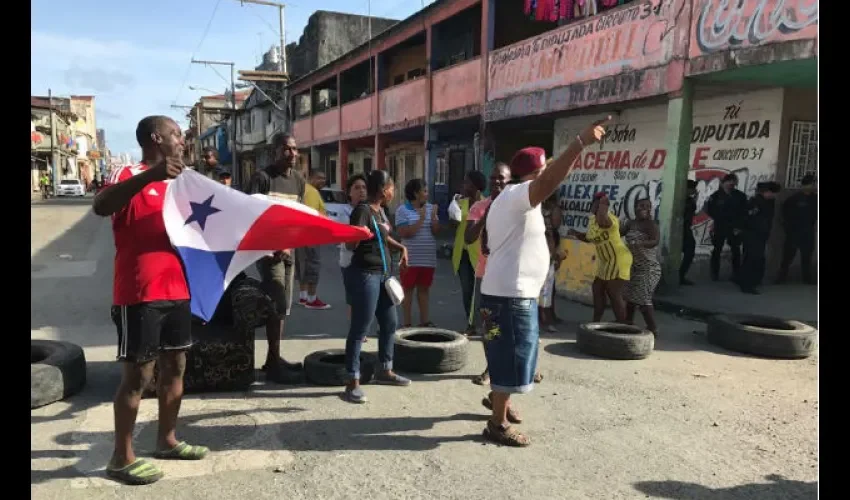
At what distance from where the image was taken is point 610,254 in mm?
6355

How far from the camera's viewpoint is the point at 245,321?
450 centimetres

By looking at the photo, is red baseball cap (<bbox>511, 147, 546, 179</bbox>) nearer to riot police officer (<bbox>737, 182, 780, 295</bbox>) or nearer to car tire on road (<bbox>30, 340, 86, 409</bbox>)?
car tire on road (<bbox>30, 340, 86, 409</bbox>)

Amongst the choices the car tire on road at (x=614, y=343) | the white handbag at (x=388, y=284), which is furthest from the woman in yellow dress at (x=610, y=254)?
the white handbag at (x=388, y=284)

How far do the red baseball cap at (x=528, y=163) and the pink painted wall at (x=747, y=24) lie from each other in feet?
17.6

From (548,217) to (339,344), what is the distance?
275 centimetres

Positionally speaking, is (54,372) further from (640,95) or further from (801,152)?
(801,152)

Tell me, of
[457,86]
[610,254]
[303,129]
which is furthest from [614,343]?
[303,129]

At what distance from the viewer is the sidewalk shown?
778 cm

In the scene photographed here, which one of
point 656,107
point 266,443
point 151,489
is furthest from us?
point 656,107

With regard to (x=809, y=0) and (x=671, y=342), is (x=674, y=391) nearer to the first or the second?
(x=671, y=342)

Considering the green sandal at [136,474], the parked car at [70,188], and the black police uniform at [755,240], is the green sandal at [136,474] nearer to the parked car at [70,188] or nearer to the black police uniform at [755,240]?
the black police uniform at [755,240]

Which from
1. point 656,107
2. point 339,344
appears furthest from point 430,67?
point 339,344

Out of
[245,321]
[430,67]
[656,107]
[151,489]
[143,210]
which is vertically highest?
[430,67]

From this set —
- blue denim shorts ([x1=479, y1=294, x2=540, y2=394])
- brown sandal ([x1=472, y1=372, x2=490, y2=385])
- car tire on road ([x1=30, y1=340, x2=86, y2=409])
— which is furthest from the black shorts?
brown sandal ([x1=472, y1=372, x2=490, y2=385])
